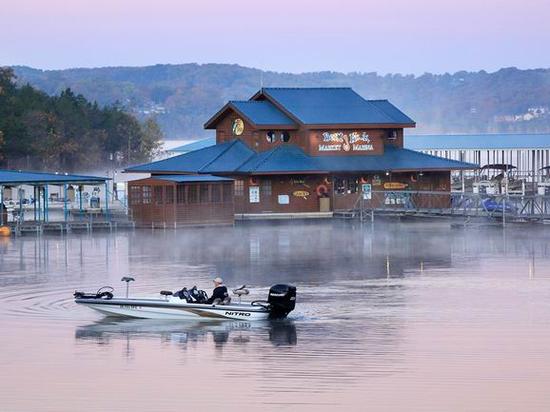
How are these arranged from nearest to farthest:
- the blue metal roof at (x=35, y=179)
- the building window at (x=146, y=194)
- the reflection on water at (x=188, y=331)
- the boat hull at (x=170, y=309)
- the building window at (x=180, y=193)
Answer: the reflection on water at (x=188, y=331), the boat hull at (x=170, y=309), the blue metal roof at (x=35, y=179), the building window at (x=180, y=193), the building window at (x=146, y=194)

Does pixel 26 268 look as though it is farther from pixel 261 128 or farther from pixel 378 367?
pixel 261 128

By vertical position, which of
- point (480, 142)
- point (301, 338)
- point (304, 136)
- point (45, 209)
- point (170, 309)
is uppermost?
point (480, 142)

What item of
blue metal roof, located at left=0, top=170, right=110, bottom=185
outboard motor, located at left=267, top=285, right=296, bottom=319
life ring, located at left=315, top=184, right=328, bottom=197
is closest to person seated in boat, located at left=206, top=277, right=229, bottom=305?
outboard motor, located at left=267, top=285, right=296, bottom=319

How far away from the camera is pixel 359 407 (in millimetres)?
26547

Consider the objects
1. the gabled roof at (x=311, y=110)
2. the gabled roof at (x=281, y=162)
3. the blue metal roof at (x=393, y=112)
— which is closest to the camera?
the gabled roof at (x=281, y=162)

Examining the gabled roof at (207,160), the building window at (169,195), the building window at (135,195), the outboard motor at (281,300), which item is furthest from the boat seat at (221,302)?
the gabled roof at (207,160)

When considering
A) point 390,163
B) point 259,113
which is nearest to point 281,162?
point 259,113

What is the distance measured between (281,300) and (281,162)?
48937 millimetres

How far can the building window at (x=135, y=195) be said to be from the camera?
79.1 metres

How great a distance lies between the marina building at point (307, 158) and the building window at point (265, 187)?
0.19ft

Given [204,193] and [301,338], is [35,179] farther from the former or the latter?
[301,338]

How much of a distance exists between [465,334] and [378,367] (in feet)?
16.7

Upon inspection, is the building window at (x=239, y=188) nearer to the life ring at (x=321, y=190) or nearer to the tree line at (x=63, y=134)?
the life ring at (x=321, y=190)

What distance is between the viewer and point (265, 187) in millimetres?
85062
